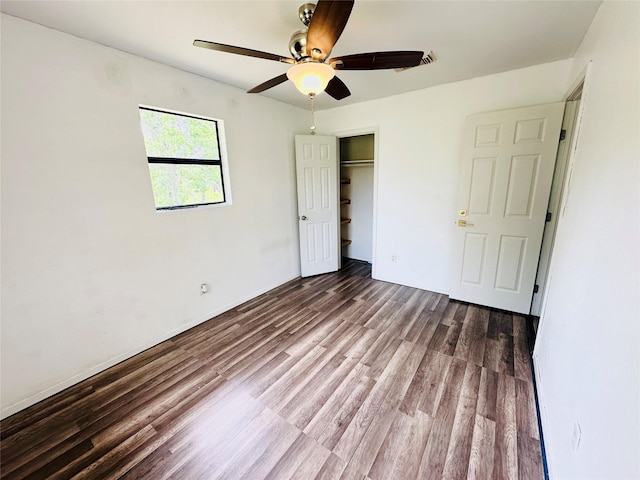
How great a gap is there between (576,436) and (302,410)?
4.43 ft

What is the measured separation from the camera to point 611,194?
1.07m

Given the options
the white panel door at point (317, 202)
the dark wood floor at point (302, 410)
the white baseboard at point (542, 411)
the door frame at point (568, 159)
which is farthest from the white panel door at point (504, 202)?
the white panel door at point (317, 202)

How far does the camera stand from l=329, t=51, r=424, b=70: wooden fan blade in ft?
4.67

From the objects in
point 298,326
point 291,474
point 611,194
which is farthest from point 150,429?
point 611,194

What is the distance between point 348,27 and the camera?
1722 mm

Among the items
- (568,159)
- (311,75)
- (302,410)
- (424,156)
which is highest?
(311,75)

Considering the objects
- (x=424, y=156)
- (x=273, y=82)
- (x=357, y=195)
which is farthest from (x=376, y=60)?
(x=357, y=195)

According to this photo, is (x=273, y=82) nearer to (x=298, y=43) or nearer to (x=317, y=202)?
(x=298, y=43)

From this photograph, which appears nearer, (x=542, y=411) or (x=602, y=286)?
(x=602, y=286)

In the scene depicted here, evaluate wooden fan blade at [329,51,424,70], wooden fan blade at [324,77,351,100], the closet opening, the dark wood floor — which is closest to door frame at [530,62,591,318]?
the dark wood floor

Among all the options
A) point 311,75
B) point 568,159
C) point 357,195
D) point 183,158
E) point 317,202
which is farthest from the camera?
point 357,195

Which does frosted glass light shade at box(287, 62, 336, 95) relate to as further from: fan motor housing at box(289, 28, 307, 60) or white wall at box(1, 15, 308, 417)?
white wall at box(1, 15, 308, 417)

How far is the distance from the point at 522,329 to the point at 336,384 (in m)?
1.93

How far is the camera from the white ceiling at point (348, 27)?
4.92ft
